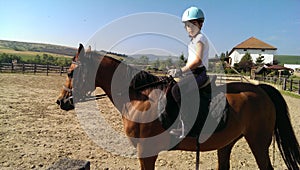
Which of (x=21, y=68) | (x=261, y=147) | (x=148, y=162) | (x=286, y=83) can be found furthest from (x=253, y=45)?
(x=148, y=162)

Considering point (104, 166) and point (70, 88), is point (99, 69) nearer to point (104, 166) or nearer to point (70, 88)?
point (70, 88)

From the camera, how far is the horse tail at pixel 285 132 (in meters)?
3.74

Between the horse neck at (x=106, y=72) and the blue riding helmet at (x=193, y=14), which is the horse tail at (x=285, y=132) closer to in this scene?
the blue riding helmet at (x=193, y=14)

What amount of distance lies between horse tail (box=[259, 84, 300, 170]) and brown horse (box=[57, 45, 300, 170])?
14 cm

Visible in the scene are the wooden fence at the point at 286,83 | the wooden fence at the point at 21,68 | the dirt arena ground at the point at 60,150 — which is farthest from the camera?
the wooden fence at the point at 21,68

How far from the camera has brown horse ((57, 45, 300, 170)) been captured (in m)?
3.21

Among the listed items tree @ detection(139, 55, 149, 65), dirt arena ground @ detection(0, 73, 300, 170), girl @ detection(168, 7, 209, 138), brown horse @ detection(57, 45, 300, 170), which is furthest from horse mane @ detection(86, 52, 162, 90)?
dirt arena ground @ detection(0, 73, 300, 170)

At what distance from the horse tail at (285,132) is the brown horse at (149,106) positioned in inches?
5.4

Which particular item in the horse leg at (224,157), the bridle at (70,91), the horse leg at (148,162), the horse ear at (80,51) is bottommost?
the horse leg at (224,157)

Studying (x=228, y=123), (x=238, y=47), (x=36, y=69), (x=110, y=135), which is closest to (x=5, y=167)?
(x=110, y=135)

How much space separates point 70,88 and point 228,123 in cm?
225

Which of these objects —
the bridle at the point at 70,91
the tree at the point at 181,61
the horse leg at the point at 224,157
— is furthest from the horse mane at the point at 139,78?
the horse leg at the point at 224,157

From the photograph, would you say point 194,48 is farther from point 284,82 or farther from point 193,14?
point 284,82

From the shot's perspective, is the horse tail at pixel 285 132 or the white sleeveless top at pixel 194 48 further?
the horse tail at pixel 285 132
